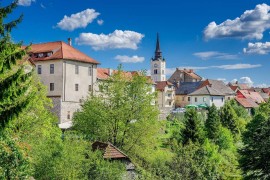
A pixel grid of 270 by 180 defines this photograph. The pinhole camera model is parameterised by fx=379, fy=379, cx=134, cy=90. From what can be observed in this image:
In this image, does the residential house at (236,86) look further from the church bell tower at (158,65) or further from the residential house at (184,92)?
the church bell tower at (158,65)

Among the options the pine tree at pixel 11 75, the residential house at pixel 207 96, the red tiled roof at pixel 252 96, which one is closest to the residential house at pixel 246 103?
the residential house at pixel 207 96

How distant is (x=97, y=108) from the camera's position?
34.9 metres

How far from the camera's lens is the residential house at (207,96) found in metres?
85.6

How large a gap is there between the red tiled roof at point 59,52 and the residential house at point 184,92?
42.3m

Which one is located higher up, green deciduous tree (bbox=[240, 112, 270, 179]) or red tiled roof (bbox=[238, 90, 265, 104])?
red tiled roof (bbox=[238, 90, 265, 104])

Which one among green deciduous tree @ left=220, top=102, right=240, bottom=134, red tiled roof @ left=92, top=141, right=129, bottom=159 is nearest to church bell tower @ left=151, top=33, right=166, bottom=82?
green deciduous tree @ left=220, top=102, right=240, bottom=134

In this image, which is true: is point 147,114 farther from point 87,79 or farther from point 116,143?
point 87,79

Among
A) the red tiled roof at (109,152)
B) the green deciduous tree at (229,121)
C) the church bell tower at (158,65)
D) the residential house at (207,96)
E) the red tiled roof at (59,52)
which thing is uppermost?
the church bell tower at (158,65)

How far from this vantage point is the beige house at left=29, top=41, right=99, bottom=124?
5097 cm

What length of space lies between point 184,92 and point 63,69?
48.3 metres

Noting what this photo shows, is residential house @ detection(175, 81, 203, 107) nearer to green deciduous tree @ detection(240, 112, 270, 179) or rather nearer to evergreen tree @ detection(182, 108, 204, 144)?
evergreen tree @ detection(182, 108, 204, 144)

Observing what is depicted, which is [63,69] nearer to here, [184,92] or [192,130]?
[192,130]

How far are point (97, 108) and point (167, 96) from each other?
59240mm

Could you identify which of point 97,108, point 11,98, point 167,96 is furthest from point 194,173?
point 167,96
